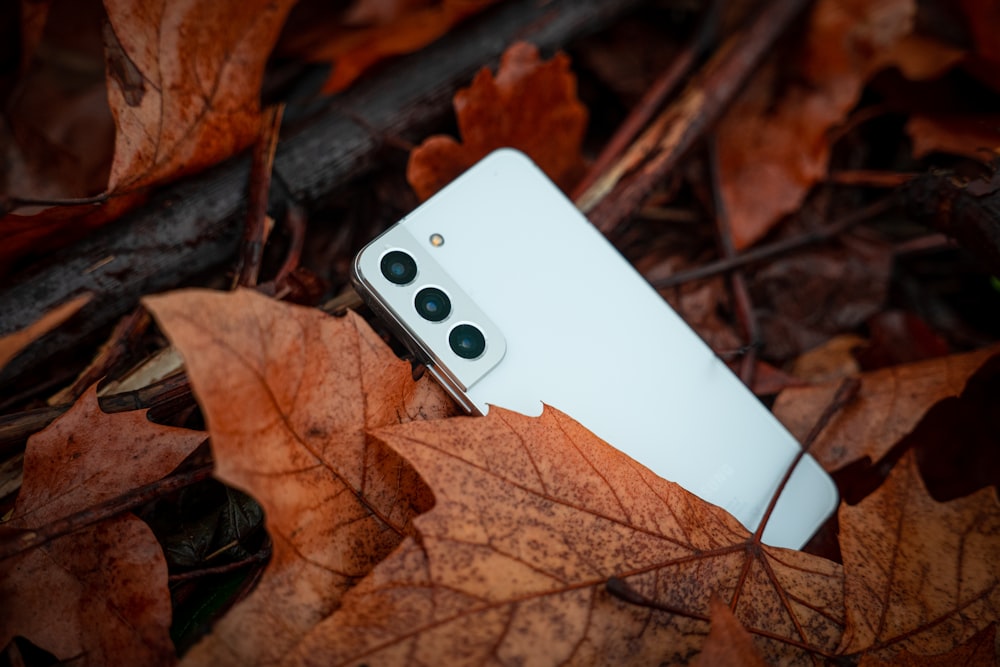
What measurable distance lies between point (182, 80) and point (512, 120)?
824 millimetres

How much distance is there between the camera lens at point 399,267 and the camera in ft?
4.84

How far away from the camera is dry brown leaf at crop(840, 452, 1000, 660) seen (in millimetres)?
1330

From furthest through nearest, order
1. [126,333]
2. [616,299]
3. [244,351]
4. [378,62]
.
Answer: [378,62] < [616,299] < [126,333] < [244,351]

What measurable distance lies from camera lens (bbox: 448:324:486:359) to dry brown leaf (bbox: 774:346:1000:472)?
34.1 inches

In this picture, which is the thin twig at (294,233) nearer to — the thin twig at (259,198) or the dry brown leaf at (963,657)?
the thin twig at (259,198)

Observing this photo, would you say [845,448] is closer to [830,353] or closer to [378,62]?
[830,353]

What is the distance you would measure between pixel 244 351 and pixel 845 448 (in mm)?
1492

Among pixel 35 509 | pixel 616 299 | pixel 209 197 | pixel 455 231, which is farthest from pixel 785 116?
pixel 35 509

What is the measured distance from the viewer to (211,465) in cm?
138

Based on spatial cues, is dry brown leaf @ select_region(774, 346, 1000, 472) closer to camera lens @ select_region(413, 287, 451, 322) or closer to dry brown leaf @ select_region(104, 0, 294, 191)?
camera lens @ select_region(413, 287, 451, 322)

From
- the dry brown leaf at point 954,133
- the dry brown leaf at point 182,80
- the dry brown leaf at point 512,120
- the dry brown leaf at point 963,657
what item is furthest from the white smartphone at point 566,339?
the dry brown leaf at point 954,133

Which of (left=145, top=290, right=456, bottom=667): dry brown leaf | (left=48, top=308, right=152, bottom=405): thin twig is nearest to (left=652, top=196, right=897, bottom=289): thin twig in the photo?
(left=145, top=290, right=456, bottom=667): dry brown leaf

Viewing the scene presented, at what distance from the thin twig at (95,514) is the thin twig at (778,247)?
129 centimetres

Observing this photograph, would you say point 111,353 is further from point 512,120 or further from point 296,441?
point 512,120
